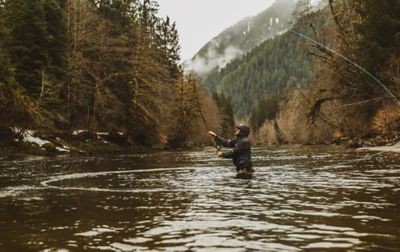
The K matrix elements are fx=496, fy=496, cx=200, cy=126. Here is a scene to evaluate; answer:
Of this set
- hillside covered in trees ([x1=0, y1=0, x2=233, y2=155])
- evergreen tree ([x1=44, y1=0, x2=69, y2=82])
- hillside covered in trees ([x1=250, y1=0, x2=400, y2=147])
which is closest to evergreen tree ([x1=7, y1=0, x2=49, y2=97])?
hillside covered in trees ([x1=0, y1=0, x2=233, y2=155])

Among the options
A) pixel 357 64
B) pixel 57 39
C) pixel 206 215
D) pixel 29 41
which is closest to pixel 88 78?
pixel 57 39

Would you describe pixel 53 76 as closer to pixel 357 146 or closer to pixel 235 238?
pixel 357 146

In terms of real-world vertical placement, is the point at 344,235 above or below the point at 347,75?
below

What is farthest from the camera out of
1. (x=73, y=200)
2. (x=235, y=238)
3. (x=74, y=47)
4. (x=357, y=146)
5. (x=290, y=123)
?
(x=290, y=123)

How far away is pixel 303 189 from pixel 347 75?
26.7 m

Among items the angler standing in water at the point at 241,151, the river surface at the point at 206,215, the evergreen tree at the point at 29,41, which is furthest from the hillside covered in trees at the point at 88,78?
the river surface at the point at 206,215

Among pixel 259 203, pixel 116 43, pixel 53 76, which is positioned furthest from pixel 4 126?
pixel 259 203

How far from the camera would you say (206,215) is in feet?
31.9

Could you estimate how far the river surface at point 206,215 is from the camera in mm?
7242

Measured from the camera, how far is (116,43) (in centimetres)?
5556

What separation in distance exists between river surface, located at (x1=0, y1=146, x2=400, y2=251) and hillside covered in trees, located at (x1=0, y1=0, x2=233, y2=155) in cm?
2121

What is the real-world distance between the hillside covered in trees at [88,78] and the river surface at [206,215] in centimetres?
2121

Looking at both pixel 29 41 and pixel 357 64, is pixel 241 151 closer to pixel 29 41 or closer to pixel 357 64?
pixel 357 64

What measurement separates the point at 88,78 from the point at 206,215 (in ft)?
151
